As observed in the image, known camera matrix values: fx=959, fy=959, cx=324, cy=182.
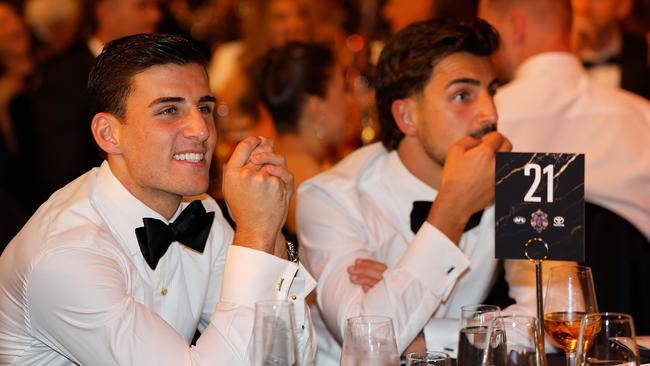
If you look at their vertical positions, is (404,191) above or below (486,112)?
below

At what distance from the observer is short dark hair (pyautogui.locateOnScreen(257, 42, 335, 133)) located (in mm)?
4621

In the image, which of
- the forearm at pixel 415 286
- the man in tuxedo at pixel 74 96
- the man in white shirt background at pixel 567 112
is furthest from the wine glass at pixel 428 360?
the man in tuxedo at pixel 74 96

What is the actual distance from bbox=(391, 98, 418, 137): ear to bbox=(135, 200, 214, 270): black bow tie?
35.9 inches

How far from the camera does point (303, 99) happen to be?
15.2ft

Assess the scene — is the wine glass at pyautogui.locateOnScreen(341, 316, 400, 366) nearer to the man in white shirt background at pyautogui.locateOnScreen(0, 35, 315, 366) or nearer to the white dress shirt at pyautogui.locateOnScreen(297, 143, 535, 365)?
the man in white shirt background at pyautogui.locateOnScreen(0, 35, 315, 366)

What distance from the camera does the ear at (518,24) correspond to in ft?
13.1

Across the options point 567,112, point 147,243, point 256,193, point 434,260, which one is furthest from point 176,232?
point 567,112

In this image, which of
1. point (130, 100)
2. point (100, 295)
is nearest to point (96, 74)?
point (130, 100)

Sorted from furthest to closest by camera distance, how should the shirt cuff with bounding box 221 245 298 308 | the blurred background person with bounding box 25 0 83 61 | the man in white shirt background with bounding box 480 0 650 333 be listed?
the blurred background person with bounding box 25 0 83 61, the man in white shirt background with bounding box 480 0 650 333, the shirt cuff with bounding box 221 245 298 308

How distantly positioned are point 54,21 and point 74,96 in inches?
66.6

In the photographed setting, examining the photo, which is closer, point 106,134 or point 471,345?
point 471,345

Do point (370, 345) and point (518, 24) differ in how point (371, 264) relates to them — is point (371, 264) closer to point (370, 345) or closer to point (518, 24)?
point (370, 345)

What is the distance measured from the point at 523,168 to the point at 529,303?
864 mm

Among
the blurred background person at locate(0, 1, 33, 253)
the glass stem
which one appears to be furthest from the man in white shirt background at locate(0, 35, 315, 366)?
the blurred background person at locate(0, 1, 33, 253)
